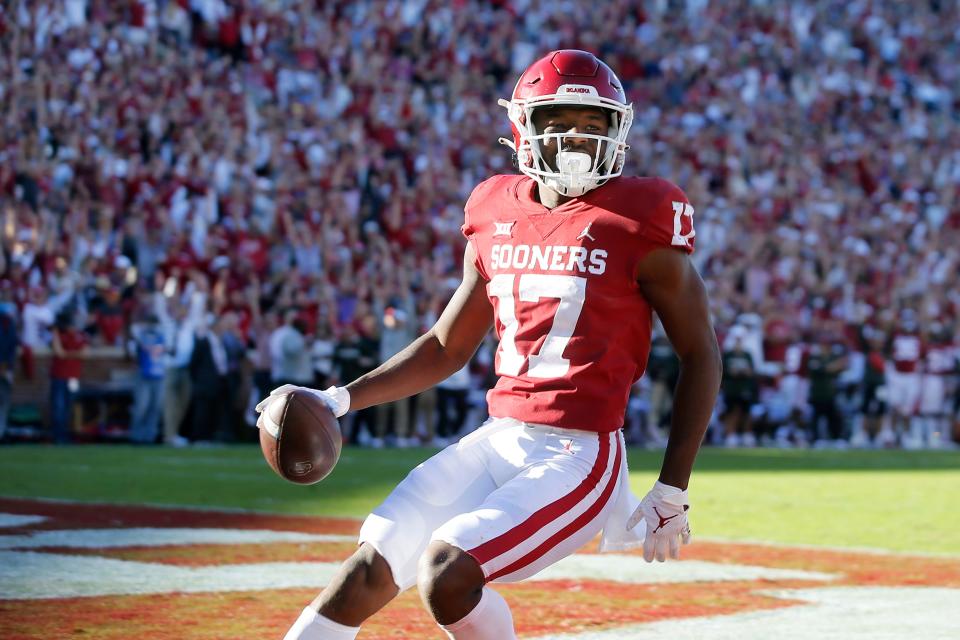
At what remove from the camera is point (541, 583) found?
6.38 meters

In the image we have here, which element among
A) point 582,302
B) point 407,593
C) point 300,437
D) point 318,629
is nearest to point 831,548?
point 407,593

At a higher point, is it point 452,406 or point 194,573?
point 452,406

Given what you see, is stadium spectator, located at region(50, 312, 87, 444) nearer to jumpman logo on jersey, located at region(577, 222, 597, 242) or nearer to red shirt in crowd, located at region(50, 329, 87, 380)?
red shirt in crowd, located at region(50, 329, 87, 380)

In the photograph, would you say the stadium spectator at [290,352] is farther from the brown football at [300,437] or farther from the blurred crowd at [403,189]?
the brown football at [300,437]

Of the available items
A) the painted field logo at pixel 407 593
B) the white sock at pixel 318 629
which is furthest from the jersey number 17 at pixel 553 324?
the painted field logo at pixel 407 593

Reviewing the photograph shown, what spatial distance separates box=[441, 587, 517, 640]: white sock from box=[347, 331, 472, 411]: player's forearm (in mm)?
724

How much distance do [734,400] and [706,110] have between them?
686cm

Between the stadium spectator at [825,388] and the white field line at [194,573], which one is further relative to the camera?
the stadium spectator at [825,388]

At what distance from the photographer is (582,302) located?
3.66 meters

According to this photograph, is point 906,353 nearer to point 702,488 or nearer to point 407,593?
point 702,488

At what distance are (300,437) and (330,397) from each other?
6.9 inches

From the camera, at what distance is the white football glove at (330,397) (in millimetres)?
3668

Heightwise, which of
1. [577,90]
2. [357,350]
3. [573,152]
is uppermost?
[577,90]

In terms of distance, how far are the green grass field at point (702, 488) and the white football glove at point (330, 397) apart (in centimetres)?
505
